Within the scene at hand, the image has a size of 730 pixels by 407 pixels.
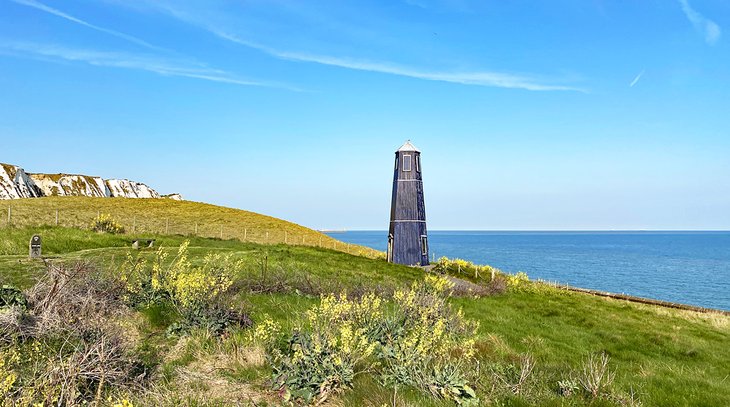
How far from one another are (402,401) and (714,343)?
64.2 feet

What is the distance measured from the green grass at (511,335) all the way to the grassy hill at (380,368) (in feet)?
0.16

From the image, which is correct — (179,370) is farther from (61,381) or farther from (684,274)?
(684,274)

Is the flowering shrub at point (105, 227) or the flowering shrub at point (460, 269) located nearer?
the flowering shrub at point (460, 269)

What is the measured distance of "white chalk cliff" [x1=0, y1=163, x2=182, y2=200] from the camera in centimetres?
10745

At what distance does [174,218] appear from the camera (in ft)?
220

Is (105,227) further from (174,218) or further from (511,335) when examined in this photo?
(511,335)

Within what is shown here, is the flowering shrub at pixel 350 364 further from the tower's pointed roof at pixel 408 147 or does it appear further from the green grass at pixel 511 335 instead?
the tower's pointed roof at pixel 408 147

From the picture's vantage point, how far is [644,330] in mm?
21250

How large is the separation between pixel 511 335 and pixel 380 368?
29.0 feet

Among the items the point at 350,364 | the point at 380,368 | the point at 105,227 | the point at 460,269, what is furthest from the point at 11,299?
the point at 460,269

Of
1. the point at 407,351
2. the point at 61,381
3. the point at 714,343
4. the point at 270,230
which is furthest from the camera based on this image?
the point at 270,230

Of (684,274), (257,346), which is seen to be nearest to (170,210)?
(257,346)

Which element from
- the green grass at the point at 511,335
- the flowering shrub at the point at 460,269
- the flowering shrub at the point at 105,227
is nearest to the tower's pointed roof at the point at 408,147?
the flowering shrub at the point at 460,269

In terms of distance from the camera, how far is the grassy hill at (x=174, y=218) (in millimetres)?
54844
